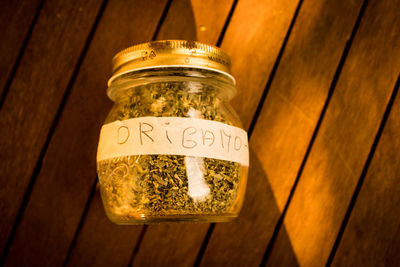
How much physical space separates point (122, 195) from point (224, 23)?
0.39 m

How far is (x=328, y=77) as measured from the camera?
61 cm

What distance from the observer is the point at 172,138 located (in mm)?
417

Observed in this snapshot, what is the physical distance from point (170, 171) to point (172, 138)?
1.7 inches

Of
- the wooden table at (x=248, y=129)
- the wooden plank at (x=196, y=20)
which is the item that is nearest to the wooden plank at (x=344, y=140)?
the wooden table at (x=248, y=129)

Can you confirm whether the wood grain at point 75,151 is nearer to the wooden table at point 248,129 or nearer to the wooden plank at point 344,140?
the wooden table at point 248,129

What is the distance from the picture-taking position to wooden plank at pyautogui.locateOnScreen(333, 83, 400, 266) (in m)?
0.58

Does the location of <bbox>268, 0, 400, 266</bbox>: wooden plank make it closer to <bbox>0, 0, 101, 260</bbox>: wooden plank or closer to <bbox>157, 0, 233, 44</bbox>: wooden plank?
<bbox>157, 0, 233, 44</bbox>: wooden plank

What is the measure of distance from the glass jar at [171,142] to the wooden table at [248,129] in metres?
0.14

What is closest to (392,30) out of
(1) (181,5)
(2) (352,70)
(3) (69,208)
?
(2) (352,70)

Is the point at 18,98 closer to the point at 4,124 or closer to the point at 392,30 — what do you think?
the point at 4,124

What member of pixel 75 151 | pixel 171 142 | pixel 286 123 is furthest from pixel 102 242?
pixel 286 123

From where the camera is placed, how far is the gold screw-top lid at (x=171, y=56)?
1.43 feet

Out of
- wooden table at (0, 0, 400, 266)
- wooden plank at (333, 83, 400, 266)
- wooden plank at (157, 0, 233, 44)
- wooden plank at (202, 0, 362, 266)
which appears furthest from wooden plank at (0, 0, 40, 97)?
wooden plank at (333, 83, 400, 266)

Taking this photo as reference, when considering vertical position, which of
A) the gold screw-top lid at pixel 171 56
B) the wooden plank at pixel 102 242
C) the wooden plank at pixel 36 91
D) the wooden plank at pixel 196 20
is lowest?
the wooden plank at pixel 102 242
